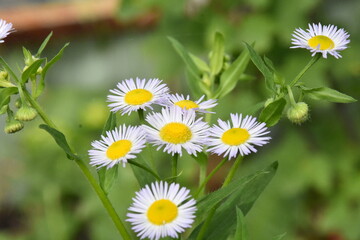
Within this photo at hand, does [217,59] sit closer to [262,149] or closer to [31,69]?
[31,69]

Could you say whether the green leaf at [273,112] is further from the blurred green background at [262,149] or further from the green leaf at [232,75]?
the blurred green background at [262,149]

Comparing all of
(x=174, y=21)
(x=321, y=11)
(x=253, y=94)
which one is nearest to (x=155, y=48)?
(x=174, y=21)

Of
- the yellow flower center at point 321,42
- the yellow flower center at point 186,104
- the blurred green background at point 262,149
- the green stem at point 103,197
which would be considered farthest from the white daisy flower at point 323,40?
the blurred green background at point 262,149

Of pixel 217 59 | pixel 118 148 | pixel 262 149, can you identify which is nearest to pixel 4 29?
pixel 118 148

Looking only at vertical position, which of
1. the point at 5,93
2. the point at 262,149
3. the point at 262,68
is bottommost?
the point at 262,68

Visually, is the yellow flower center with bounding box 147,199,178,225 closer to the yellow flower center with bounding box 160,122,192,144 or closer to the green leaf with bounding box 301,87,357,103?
the yellow flower center with bounding box 160,122,192,144

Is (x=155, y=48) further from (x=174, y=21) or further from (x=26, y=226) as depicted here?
(x=26, y=226)
